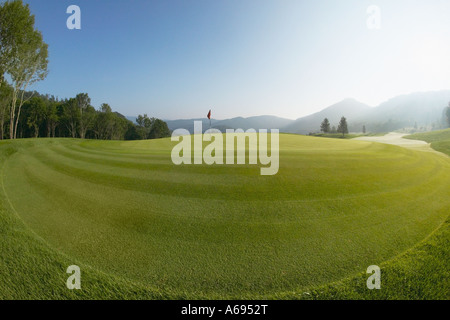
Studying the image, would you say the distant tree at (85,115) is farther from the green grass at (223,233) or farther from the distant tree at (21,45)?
the green grass at (223,233)

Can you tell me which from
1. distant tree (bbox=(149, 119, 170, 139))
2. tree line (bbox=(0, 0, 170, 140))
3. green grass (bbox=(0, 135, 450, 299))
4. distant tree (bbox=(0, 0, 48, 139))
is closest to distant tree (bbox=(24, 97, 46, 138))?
tree line (bbox=(0, 0, 170, 140))

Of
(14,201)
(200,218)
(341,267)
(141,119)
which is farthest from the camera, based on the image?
(141,119)

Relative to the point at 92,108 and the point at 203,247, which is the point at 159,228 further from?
the point at 92,108

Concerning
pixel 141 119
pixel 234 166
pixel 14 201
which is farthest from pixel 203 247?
pixel 141 119

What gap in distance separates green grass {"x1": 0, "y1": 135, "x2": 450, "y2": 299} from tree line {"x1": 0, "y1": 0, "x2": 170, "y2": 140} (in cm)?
2536

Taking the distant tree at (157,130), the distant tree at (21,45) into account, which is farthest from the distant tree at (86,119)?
the distant tree at (21,45)

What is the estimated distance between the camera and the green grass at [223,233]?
10.6 ft

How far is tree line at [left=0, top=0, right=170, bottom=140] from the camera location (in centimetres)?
2195

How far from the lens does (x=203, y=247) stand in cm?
415

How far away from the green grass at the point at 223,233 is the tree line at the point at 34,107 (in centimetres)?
2536

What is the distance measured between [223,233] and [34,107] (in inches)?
2770
